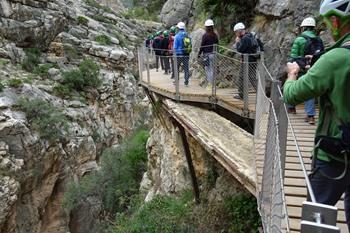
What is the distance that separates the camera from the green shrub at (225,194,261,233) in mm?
7668

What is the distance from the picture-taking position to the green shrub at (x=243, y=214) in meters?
7.67

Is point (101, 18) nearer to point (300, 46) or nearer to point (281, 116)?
point (300, 46)

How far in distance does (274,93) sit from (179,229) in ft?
19.4

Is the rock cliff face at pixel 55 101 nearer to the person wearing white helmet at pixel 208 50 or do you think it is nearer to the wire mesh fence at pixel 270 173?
the person wearing white helmet at pixel 208 50

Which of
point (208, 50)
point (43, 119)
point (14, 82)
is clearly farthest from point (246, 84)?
point (14, 82)

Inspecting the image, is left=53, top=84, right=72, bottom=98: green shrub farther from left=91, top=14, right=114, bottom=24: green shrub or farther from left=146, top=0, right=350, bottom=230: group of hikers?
left=146, top=0, right=350, bottom=230: group of hikers

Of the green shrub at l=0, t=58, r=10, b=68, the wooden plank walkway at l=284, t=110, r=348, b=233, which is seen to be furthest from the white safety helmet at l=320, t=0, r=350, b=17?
the green shrub at l=0, t=58, r=10, b=68

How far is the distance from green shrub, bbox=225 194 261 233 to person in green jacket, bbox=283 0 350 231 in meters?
5.06

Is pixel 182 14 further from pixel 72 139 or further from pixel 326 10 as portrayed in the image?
pixel 326 10

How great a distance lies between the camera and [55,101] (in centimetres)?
2392

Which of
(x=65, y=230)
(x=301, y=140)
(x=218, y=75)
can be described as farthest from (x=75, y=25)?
(x=301, y=140)

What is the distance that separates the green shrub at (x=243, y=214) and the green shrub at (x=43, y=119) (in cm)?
1439

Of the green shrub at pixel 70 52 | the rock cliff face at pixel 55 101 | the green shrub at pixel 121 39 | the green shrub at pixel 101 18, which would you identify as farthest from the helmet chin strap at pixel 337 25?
the green shrub at pixel 101 18

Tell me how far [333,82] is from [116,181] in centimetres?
1618
